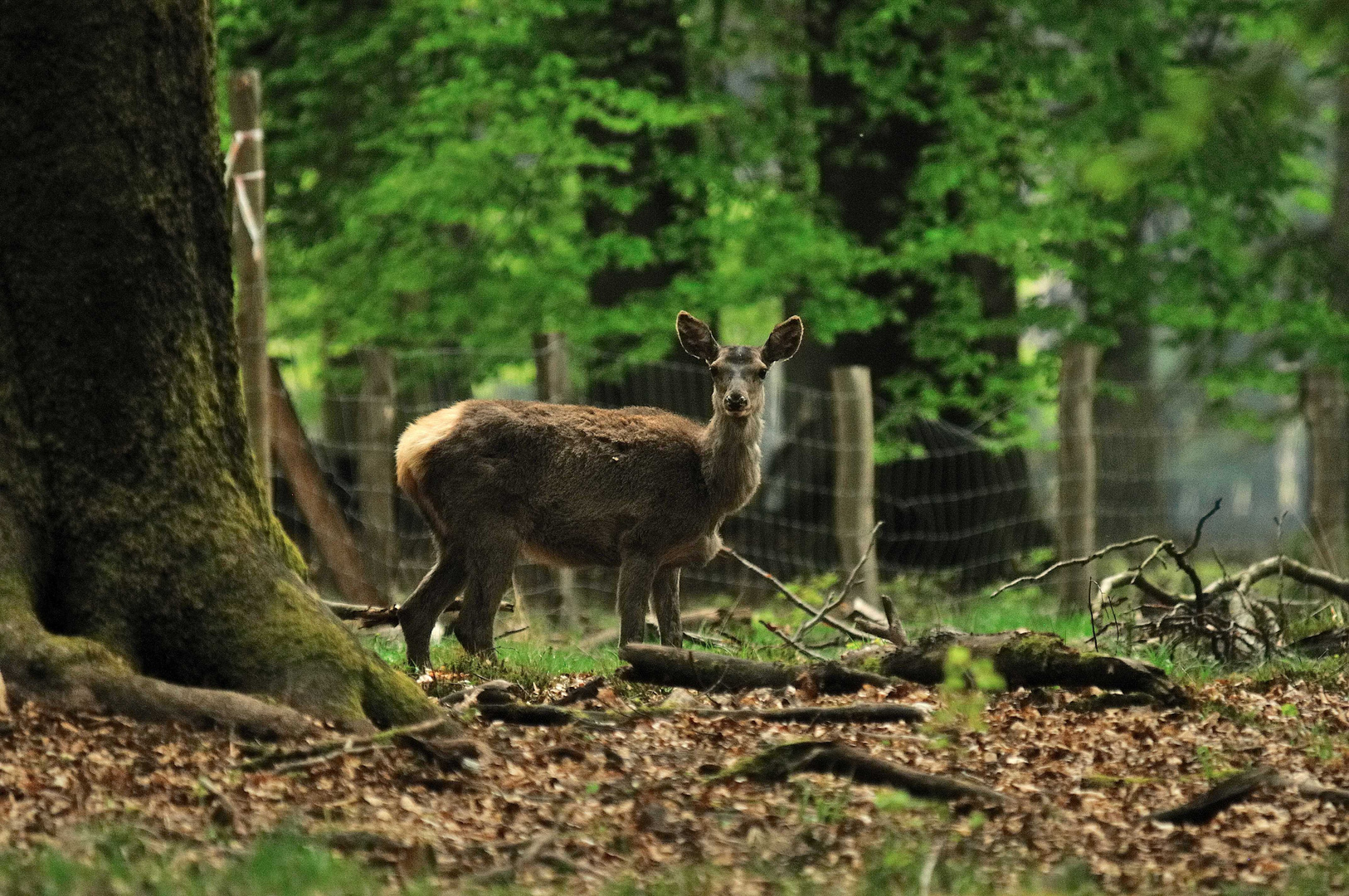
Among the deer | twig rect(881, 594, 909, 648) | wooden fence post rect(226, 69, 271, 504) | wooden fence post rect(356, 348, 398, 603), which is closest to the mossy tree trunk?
twig rect(881, 594, 909, 648)

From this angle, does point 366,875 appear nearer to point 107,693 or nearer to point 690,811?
point 690,811

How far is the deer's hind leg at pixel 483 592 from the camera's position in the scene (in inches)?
374

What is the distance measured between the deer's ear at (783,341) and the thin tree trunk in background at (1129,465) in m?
5.51

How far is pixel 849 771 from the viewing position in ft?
20.3

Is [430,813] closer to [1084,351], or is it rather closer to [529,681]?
[529,681]

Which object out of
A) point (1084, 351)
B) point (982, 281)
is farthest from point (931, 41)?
point (1084, 351)

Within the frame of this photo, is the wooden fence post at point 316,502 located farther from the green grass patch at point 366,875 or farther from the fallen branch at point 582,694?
the green grass patch at point 366,875

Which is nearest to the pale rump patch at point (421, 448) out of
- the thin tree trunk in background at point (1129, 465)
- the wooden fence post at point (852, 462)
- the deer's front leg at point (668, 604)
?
the deer's front leg at point (668, 604)

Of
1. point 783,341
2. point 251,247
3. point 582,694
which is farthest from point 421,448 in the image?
point 251,247

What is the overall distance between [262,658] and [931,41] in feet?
45.9

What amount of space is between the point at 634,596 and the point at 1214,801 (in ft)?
14.4

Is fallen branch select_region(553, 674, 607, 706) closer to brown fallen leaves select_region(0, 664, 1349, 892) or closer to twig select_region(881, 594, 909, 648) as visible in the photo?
brown fallen leaves select_region(0, 664, 1349, 892)

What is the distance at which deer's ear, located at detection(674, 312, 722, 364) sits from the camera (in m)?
10.4

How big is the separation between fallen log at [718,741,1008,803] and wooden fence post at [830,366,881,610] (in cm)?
749
